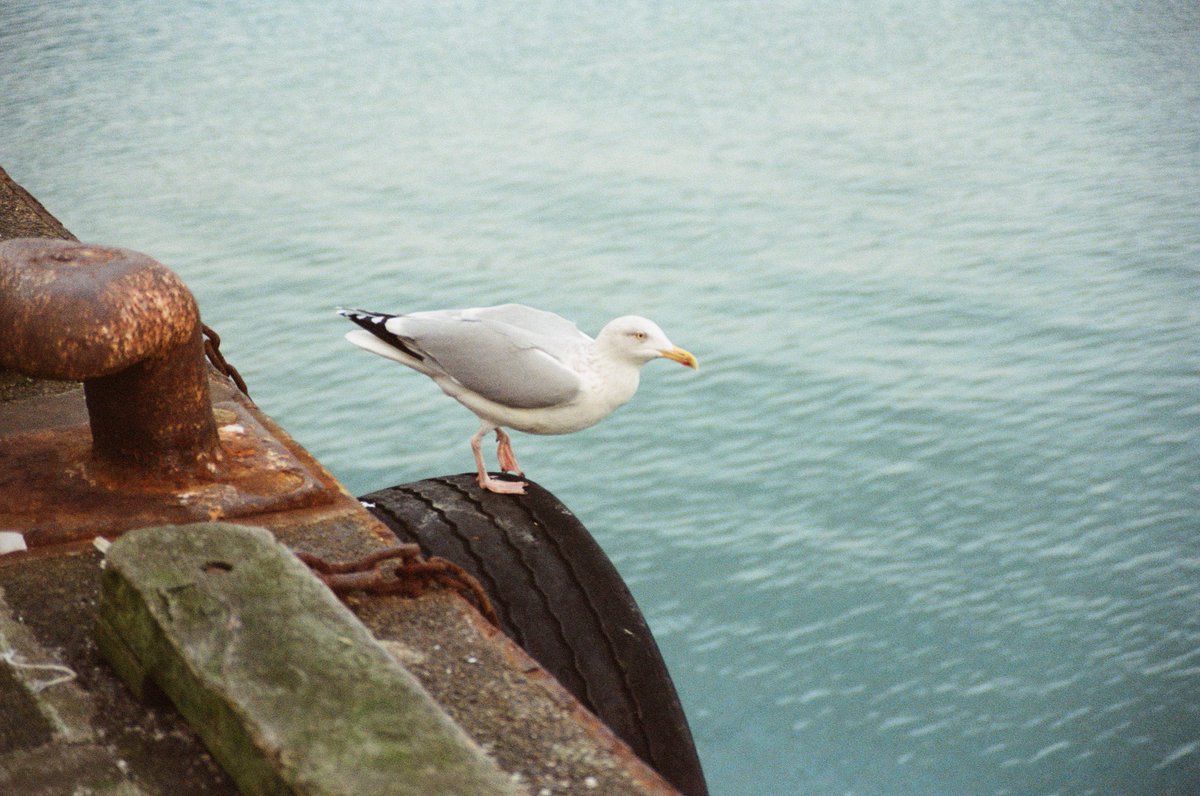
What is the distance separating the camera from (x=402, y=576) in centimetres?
197

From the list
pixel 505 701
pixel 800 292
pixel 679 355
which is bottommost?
pixel 800 292

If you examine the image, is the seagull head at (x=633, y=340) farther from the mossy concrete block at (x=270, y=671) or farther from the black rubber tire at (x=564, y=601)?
the mossy concrete block at (x=270, y=671)

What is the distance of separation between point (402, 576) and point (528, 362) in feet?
3.63

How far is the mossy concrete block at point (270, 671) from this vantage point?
4.51 feet

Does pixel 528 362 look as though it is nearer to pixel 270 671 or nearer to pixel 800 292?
pixel 270 671

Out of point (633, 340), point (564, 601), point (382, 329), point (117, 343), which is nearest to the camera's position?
point (117, 343)

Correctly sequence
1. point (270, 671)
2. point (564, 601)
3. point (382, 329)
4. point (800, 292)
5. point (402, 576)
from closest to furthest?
point (270, 671), point (402, 576), point (564, 601), point (382, 329), point (800, 292)

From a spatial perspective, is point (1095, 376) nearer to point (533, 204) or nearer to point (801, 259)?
point (801, 259)

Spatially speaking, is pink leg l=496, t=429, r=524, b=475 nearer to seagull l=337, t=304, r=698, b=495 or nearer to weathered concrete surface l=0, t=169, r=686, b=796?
seagull l=337, t=304, r=698, b=495

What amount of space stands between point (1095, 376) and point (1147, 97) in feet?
16.4

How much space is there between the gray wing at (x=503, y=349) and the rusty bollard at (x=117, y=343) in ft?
2.66

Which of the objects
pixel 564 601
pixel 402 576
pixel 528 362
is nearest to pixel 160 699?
pixel 402 576

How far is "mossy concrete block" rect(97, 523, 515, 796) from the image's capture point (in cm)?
138

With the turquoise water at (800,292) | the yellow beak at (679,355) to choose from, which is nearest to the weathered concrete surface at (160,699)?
the yellow beak at (679,355)
